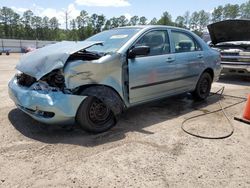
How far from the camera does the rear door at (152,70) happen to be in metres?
4.44

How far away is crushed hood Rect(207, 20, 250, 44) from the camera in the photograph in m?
8.90

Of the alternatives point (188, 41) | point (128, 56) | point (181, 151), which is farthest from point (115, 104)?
point (188, 41)

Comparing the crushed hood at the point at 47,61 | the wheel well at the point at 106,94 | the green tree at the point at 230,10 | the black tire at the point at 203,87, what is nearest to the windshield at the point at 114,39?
the crushed hood at the point at 47,61

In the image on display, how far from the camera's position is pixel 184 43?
5.60m

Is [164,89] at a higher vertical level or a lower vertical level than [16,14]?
lower

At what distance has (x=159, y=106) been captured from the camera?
5785 mm

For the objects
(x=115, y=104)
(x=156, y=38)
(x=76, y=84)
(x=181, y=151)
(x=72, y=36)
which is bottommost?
(x=181, y=151)

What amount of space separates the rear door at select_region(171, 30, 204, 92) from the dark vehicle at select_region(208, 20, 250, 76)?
3649 millimetres

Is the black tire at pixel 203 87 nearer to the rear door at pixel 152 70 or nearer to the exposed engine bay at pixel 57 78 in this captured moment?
the rear door at pixel 152 70

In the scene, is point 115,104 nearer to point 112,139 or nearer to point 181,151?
point 112,139

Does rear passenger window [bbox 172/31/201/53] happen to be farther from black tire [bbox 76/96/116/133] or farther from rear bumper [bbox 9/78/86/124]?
rear bumper [bbox 9/78/86/124]

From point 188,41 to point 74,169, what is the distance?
3896 millimetres

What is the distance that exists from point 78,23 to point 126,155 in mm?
85567

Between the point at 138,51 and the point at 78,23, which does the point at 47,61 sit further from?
the point at 78,23
